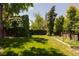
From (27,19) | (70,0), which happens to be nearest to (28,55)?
(27,19)

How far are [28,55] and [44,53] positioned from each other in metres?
0.39

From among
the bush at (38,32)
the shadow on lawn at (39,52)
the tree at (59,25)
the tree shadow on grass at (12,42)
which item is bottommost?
the shadow on lawn at (39,52)

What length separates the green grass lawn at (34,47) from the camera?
7031 mm

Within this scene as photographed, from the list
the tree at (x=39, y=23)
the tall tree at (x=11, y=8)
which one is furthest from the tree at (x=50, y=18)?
the tall tree at (x=11, y=8)

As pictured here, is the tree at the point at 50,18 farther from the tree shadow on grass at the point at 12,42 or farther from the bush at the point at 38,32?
the tree shadow on grass at the point at 12,42

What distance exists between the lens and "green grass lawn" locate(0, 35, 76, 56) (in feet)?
23.1

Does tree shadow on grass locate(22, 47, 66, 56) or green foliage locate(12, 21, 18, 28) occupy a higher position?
green foliage locate(12, 21, 18, 28)

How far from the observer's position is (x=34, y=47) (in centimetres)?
730

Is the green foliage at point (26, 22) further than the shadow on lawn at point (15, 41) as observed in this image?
Yes

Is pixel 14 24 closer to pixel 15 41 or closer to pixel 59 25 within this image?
pixel 15 41

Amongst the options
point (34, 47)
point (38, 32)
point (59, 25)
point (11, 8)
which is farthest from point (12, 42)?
point (59, 25)

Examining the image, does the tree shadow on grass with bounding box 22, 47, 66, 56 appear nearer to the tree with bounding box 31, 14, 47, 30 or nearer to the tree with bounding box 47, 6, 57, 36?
the tree with bounding box 31, 14, 47, 30

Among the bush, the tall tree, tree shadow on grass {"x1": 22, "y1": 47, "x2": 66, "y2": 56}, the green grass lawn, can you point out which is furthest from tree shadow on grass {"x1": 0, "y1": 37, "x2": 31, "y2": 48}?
the tall tree

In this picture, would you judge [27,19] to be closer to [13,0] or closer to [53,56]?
[13,0]
